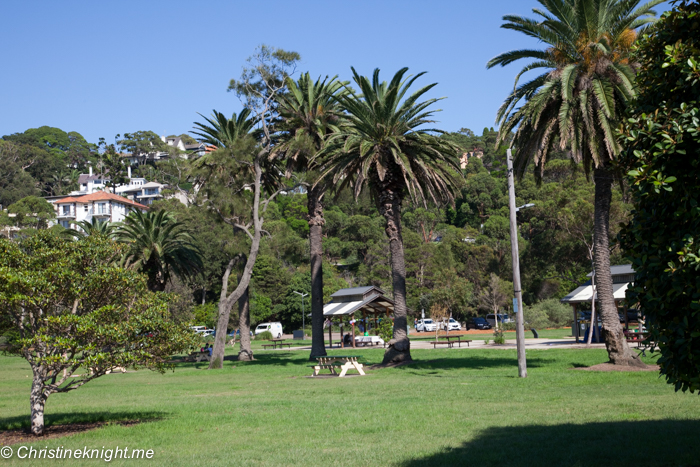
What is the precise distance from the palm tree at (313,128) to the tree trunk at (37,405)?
2227cm

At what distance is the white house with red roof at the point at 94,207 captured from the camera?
4245 inches

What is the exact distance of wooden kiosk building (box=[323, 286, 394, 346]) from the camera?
46531 mm

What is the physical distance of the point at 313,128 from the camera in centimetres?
3441

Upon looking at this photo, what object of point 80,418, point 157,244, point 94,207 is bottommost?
point 80,418

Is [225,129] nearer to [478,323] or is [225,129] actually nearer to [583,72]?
[583,72]

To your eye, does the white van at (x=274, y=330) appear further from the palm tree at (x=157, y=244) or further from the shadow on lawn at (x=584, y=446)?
the shadow on lawn at (x=584, y=446)

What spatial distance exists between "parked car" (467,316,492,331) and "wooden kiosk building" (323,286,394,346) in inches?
1145

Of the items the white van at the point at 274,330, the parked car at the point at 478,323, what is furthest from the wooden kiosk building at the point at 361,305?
the parked car at the point at 478,323

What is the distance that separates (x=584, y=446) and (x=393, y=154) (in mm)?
19180

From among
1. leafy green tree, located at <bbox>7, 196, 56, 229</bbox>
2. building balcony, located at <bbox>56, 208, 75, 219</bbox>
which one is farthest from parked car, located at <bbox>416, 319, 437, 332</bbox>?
building balcony, located at <bbox>56, 208, 75, 219</bbox>

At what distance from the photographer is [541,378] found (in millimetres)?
19422

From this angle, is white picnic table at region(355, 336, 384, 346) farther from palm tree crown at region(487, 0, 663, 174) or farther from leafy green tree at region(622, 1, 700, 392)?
leafy green tree at region(622, 1, 700, 392)

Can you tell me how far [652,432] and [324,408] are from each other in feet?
23.4

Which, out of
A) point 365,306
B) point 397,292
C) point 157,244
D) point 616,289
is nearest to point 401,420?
point 397,292
